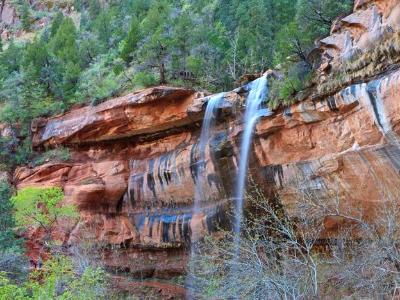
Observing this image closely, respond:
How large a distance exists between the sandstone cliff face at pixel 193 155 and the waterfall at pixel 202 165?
32cm

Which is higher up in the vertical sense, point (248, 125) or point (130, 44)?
point (130, 44)

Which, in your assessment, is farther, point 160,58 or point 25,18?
point 25,18

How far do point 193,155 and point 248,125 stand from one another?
4.19 metres

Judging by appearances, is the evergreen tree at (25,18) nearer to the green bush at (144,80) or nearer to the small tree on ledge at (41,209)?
the green bush at (144,80)

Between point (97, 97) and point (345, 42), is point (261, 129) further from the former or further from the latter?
point (97, 97)

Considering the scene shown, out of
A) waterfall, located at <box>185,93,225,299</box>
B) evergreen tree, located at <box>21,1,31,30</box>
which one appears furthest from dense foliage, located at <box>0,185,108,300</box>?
evergreen tree, located at <box>21,1,31,30</box>

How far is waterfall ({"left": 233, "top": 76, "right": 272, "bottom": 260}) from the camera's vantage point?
2078 centimetres

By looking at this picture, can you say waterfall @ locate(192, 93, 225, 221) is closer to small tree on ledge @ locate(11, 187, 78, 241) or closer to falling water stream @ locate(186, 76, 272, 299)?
falling water stream @ locate(186, 76, 272, 299)

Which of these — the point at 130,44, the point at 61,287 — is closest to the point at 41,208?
the point at 61,287

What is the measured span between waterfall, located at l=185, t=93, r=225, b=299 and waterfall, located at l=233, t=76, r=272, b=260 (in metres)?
1.71

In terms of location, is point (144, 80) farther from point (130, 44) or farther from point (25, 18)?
point (25, 18)

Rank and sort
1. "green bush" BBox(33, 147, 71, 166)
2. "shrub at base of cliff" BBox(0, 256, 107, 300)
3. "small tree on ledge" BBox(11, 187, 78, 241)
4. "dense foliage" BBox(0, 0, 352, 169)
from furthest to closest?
"green bush" BBox(33, 147, 71, 166) → "dense foliage" BBox(0, 0, 352, 169) → "small tree on ledge" BBox(11, 187, 78, 241) → "shrub at base of cliff" BBox(0, 256, 107, 300)

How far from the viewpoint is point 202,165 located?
77.5 feet

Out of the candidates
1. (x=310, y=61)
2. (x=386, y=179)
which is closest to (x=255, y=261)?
(x=386, y=179)
